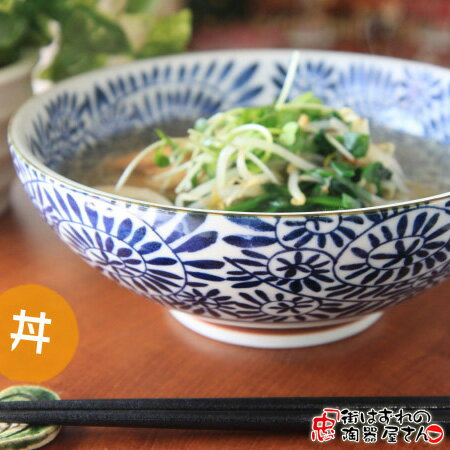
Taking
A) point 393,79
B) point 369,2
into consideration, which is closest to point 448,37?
point 369,2

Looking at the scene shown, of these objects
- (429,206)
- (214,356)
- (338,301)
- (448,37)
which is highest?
(429,206)

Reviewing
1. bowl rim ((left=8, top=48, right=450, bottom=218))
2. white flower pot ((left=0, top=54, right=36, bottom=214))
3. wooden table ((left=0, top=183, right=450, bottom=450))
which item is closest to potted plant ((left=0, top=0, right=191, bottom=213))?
white flower pot ((left=0, top=54, right=36, bottom=214))

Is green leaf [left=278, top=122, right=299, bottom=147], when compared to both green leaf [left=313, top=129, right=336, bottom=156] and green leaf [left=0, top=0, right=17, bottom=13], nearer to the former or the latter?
green leaf [left=313, top=129, right=336, bottom=156]

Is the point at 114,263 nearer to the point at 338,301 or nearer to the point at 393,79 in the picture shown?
the point at 338,301

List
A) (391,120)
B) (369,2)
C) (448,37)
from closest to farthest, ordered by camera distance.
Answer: (391,120) → (448,37) → (369,2)

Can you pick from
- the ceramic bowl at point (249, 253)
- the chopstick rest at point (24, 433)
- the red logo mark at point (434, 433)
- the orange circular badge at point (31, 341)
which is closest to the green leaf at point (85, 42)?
the ceramic bowl at point (249, 253)

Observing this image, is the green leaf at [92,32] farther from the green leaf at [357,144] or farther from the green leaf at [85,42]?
the green leaf at [357,144]
